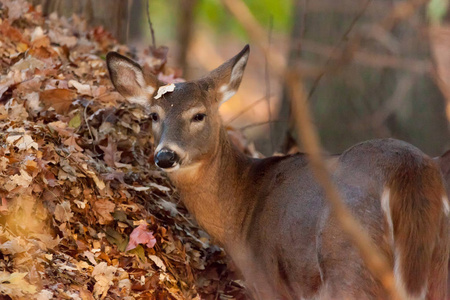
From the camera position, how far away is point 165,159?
16.8 ft

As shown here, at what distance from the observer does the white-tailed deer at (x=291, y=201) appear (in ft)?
13.9

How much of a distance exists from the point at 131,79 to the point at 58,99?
0.64 m

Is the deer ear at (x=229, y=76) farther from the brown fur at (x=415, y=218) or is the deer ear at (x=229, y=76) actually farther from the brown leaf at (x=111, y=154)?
the brown fur at (x=415, y=218)

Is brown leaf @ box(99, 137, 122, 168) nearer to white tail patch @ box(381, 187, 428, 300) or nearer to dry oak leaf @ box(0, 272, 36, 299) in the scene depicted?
dry oak leaf @ box(0, 272, 36, 299)

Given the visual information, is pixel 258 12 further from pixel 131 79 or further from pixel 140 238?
pixel 140 238

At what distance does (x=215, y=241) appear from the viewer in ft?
18.4

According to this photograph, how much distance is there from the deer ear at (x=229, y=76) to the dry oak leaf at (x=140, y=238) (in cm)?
138

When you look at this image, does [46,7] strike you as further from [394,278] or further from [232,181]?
Result: [394,278]

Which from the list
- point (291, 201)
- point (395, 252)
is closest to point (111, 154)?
point (291, 201)

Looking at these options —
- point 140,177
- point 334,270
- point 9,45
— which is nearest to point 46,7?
point 9,45

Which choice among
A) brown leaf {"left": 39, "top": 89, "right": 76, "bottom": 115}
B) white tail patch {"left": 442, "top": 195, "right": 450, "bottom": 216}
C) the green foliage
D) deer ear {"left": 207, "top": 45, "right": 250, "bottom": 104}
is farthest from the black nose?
the green foliage

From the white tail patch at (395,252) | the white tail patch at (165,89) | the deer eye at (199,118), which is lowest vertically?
the white tail patch at (395,252)

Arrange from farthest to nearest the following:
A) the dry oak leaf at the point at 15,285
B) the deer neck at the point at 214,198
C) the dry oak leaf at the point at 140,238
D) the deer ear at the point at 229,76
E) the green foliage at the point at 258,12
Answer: the green foliage at the point at 258,12 < the deer ear at the point at 229,76 < the deer neck at the point at 214,198 < the dry oak leaf at the point at 140,238 < the dry oak leaf at the point at 15,285

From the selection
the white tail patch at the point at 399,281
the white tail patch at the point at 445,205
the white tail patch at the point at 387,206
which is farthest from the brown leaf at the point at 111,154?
the white tail patch at the point at 445,205
